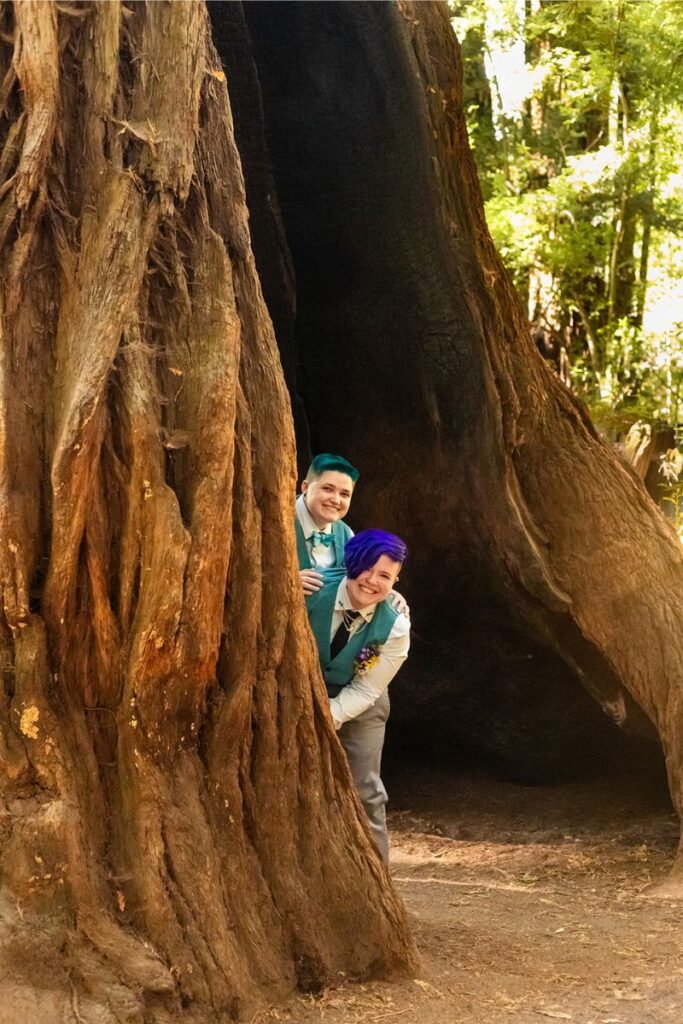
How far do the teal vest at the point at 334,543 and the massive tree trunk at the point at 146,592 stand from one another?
3.27 ft

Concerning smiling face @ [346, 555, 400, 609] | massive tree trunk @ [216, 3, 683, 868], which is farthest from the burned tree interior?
smiling face @ [346, 555, 400, 609]

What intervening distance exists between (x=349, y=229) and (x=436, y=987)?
3825 millimetres

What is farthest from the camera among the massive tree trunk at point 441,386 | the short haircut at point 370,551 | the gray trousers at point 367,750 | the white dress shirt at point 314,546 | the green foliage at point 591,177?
the green foliage at point 591,177

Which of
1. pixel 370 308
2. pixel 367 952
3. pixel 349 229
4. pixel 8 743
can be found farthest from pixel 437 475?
pixel 8 743

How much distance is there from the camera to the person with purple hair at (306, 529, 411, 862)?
4352 millimetres

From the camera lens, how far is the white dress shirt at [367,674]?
4.40m

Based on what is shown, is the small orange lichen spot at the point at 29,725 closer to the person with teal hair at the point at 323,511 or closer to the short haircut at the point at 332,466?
the person with teal hair at the point at 323,511

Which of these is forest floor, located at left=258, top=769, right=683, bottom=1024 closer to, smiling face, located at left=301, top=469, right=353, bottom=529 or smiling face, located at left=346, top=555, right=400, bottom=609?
smiling face, located at left=346, top=555, right=400, bottom=609

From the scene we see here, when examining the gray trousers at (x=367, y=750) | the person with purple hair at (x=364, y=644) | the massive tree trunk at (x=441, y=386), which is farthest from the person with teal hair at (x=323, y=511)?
the massive tree trunk at (x=441, y=386)

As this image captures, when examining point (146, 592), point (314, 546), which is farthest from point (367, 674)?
point (146, 592)

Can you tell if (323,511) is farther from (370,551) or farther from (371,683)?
(371,683)

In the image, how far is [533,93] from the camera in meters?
14.5

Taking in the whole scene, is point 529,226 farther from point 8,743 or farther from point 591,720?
point 8,743

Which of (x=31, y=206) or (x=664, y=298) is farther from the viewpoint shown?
(x=664, y=298)
